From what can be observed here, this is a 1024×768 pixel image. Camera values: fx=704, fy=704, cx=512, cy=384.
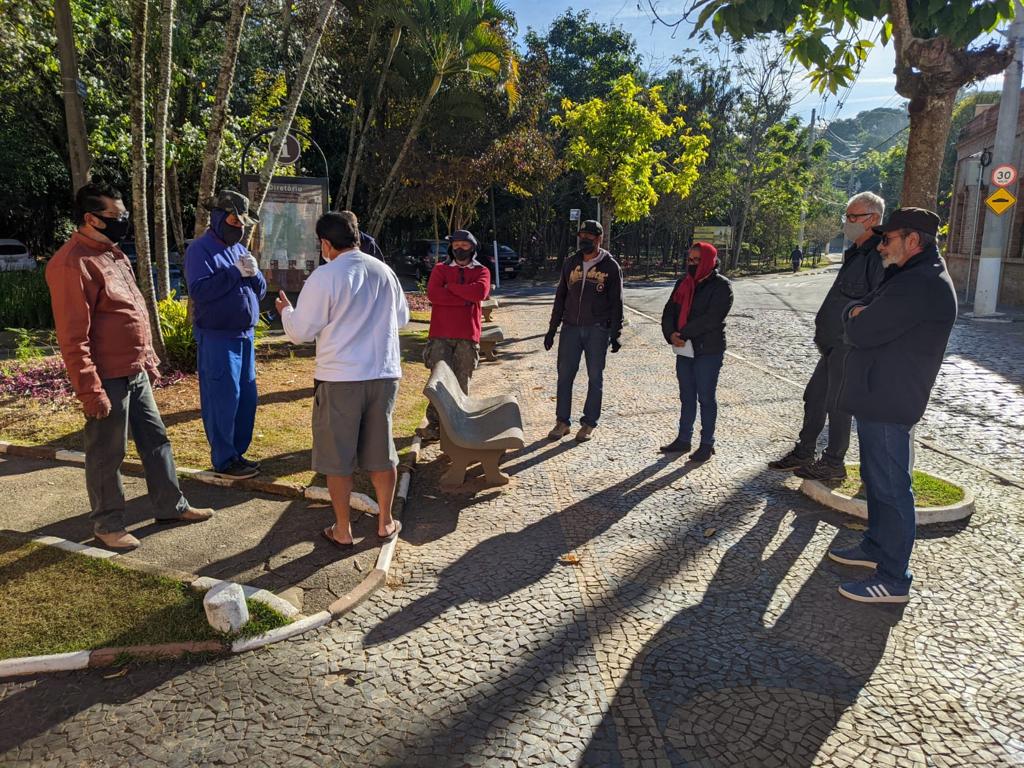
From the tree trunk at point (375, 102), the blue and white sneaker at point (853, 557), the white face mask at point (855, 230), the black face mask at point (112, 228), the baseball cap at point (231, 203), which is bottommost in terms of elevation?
the blue and white sneaker at point (853, 557)

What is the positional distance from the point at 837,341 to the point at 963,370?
6482 mm

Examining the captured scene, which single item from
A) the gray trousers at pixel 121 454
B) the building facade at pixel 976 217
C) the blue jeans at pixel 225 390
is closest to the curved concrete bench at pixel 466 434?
the blue jeans at pixel 225 390

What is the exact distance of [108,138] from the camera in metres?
14.5

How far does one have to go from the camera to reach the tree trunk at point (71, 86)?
8755mm

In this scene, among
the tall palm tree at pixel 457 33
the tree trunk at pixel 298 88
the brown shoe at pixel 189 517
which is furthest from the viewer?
the tall palm tree at pixel 457 33

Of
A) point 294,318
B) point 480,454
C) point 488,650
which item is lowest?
point 488,650

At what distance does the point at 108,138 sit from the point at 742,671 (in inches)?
631

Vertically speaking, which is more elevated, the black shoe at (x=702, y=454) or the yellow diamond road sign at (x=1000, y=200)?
the yellow diamond road sign at (x=1000, y=200)

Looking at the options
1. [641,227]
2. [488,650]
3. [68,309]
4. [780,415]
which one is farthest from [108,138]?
[641,227]

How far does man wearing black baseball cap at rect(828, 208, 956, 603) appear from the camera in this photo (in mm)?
3488

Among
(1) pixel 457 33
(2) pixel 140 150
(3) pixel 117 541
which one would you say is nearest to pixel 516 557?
(3) pixel 117 541

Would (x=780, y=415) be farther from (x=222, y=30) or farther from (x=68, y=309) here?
(x=222, y=30)

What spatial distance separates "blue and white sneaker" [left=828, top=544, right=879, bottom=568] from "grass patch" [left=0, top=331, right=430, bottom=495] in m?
3.13

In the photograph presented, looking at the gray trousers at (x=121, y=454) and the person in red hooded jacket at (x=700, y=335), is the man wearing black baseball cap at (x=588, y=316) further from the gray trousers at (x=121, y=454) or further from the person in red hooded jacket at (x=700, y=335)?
the gray trousers at (x=121, y=454)
